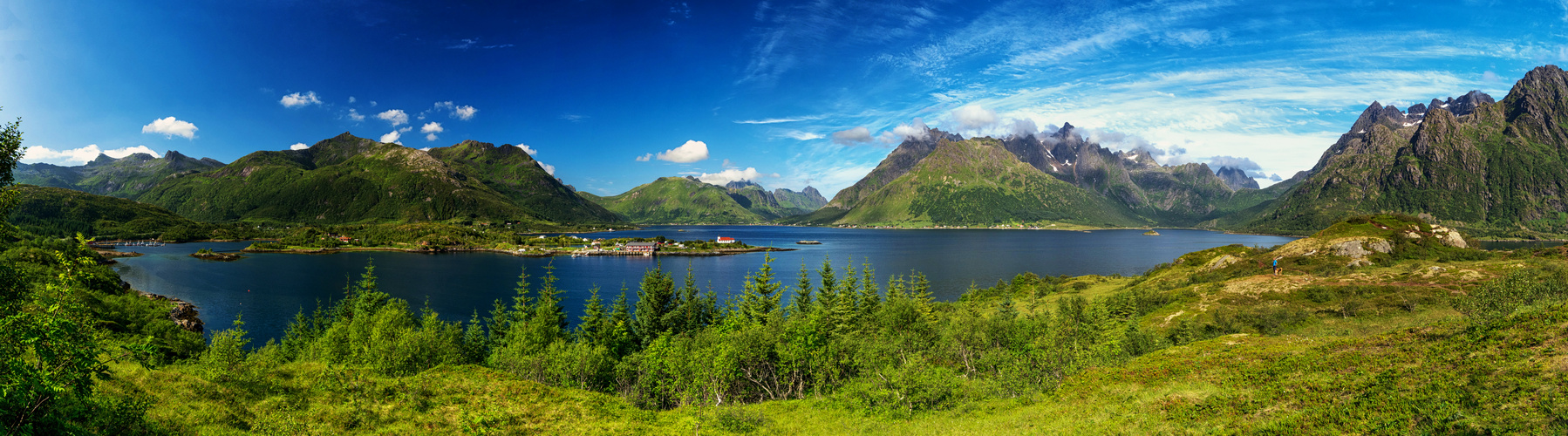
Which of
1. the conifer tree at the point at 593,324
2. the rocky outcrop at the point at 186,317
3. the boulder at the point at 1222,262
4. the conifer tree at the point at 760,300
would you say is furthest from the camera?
the boulder at the point at 1222,262

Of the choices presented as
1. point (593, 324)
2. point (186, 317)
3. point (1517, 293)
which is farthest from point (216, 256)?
point (1517, 293)

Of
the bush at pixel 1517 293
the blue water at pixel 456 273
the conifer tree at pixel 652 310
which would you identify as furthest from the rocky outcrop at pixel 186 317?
the bush at pixel 1517 293

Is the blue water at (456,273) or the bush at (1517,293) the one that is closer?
the bush at (1517,293)

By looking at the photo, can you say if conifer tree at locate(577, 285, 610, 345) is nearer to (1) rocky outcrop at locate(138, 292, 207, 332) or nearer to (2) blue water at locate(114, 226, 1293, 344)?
(2) blue water at locate(114, 226, 1293, 344)

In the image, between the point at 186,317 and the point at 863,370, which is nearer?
the point at 863,370

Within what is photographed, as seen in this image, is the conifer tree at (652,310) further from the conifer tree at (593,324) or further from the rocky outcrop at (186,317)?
the rocky outcrop at (186,317)

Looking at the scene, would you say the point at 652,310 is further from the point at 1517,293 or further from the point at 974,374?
the point at 1517,293

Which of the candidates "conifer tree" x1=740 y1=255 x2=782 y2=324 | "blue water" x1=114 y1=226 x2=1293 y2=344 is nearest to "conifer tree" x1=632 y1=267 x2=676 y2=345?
"blue water" x1=114 y1=226 x2=1293 y2=344

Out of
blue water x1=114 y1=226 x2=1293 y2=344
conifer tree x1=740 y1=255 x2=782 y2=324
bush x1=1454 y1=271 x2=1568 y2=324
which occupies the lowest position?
blue water x1=114 y1=226 x2=1293 y2=344

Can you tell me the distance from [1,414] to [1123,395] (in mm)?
32592

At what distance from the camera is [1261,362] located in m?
22.3

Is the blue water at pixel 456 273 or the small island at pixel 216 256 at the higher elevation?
the small island at pixel 216 256

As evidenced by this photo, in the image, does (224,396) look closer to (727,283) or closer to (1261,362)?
(1261,362)

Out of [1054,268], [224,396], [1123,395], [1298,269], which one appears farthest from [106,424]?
[1054,268]
